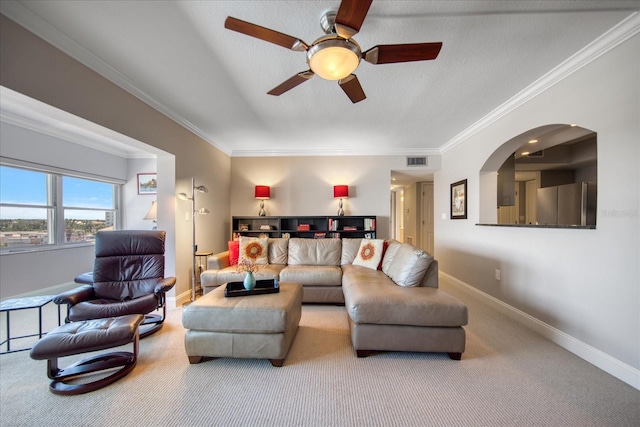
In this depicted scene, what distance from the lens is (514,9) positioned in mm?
1516

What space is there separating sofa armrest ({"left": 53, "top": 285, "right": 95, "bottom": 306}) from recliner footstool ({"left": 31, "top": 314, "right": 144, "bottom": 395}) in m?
0.34

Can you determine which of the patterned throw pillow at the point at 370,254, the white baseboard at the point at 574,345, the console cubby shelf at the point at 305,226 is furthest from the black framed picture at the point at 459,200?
the patterned throw pillow at the point at 370,254

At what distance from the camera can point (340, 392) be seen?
156cm

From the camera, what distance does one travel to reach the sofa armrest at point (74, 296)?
192 cm

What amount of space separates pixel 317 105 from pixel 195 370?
2.94 meters

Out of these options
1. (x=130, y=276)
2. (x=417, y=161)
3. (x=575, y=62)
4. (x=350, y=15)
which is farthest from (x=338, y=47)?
(x=417, y=161)

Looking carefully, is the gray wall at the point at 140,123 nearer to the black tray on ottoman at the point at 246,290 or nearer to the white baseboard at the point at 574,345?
the black tray on ottoman at the point at 246,290

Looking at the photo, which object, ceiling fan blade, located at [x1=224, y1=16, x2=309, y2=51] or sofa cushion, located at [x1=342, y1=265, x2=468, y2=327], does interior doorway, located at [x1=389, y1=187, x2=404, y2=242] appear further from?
ceiling fan blade, located at [x1=224, y1=16, x2=309, y2=51]

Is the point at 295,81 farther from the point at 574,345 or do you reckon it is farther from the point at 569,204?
the point at 569,204

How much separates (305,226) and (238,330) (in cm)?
288

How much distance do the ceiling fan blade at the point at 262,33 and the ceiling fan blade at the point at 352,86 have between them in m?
0.45

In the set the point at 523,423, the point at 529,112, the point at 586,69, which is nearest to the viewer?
the point at 523,423

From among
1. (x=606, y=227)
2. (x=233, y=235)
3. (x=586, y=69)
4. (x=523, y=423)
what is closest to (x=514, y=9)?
(x=586, y=69)

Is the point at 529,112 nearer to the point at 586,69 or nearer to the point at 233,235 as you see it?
the point at 586,69
